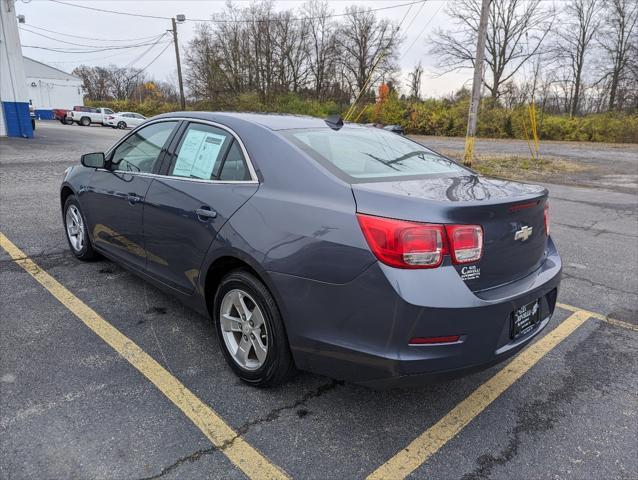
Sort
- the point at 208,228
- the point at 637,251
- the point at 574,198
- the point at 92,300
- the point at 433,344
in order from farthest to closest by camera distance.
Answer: the point at 574,198
the point at 637,251
the point at 92,300
the point at 208,228
the point at 433,344

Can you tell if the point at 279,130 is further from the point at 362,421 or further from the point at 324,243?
the point at 362,421

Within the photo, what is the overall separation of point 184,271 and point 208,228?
444 mm

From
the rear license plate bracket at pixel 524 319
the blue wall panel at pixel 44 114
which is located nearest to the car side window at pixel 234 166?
the rear license plate bracket at pixel 524 319

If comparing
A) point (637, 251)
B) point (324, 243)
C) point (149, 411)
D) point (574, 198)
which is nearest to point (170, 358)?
point (149, 411)

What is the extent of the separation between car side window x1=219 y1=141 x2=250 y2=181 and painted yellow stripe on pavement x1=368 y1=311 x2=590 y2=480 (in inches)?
65.5

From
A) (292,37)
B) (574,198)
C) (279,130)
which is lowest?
(574,198)

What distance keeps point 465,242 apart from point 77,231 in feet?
13.0

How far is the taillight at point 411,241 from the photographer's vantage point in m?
2.00

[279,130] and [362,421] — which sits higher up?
[279,130]

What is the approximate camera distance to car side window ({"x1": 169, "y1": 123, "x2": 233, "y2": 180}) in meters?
2.90

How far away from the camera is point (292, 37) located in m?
46.8

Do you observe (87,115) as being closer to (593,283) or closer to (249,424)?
(593,283)

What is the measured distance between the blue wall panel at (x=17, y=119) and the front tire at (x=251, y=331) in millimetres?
19949

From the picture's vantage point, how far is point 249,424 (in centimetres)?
238
